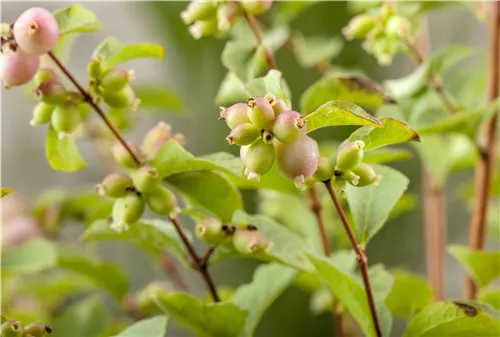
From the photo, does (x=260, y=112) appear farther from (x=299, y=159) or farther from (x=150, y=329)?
(x=150, y=329)

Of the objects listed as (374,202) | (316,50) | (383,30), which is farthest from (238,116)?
(316,50)

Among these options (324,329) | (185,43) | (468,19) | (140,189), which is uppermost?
(140,189)

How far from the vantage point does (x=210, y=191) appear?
1.14 ft

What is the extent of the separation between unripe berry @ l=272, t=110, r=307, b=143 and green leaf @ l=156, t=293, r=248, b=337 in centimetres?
14

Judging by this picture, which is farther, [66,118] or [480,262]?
[480,262]

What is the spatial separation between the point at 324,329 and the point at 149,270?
364 millimetres

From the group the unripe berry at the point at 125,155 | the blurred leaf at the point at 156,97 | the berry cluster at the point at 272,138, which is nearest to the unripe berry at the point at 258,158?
the berry cluster at the point at 272,138

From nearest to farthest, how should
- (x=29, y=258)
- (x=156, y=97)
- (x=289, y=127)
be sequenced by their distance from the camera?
(x=289, y=127)
(x=29, y=258)
(x=156, y=97)

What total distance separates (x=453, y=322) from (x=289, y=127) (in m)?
0.15

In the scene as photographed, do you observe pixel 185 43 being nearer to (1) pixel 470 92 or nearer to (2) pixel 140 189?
(1) pixel 470 92

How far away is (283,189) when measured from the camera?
43 cm

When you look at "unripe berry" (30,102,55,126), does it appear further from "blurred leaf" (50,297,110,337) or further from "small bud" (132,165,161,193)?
"blurred leaf" (50,297,110,337)

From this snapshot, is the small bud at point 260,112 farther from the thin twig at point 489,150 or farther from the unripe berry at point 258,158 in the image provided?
the thin twig at point 489,150

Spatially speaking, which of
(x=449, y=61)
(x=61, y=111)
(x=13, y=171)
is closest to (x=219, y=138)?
(x=13, y=171)
